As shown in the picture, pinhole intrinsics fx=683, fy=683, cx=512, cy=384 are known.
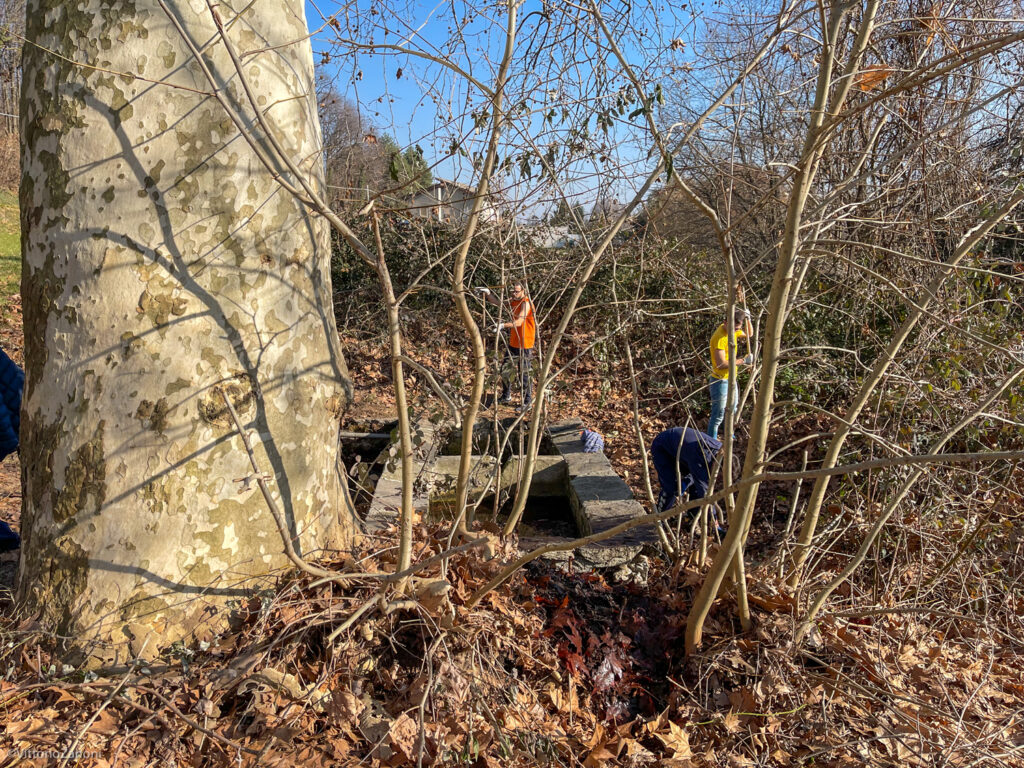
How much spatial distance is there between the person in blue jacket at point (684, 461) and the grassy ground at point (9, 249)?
25.2 ft

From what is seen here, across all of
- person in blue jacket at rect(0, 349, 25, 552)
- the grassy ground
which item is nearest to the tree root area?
person in blue jacket at rect(0, 349, 25, 552)

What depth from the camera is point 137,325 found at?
2.46 metres

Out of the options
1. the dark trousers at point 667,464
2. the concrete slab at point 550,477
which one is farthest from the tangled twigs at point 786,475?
the concrete slab at point 550,477

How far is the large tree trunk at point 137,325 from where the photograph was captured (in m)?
2.46

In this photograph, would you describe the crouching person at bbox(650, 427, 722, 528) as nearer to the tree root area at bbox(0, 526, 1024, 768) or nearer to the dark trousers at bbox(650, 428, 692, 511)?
the dark trousers at bbox(650, 428, 692, 511)

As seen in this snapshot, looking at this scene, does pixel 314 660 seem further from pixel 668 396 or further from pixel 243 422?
pixel 668 396

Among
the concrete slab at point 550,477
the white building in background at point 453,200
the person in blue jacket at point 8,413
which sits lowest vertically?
the concrete slab at point 550,477

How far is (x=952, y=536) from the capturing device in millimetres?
4355

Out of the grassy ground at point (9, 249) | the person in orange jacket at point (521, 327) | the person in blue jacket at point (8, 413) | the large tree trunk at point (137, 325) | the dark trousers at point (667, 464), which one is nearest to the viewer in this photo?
the large tree trunk at point (137, 325)

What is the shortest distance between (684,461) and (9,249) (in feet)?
46.1

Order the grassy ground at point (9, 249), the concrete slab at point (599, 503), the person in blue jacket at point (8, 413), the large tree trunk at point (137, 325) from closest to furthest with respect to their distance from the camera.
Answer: the large tree trunk at point (137, 325) → the person in blue jacket at point (8, 413) → the concrete slab at point (599, 503) → the grassy ground at point (9, 249)

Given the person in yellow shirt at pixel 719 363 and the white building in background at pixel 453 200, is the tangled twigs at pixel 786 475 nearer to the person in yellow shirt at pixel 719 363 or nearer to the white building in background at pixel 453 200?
the white building in background at pixel 453 200

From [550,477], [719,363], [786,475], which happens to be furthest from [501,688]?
[719,363]

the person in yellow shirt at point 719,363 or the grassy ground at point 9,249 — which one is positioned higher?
the grassy ground at point 9,249
